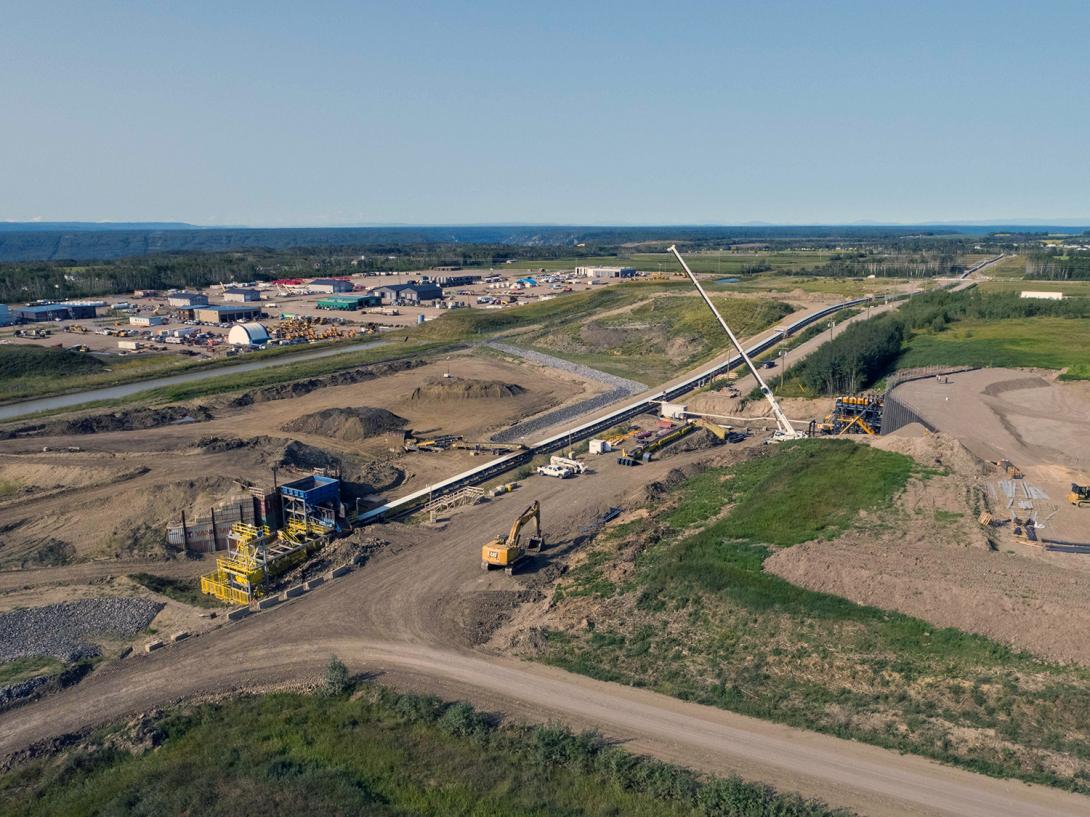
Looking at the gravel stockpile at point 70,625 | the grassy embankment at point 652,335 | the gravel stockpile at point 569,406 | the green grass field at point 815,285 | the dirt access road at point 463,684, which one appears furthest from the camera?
the green grass field at point 815,285

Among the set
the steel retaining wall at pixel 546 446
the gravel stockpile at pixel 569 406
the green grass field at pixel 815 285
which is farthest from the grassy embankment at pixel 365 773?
the green grass field at pixel 815 285

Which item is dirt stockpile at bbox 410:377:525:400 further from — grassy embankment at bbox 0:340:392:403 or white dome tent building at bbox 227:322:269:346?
white dome tent building at bbox 227:322:269:346

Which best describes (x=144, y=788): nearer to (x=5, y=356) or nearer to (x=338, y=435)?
(x=338, y=435)

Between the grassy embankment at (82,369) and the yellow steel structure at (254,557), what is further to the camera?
the grassy embankment at (82,369)

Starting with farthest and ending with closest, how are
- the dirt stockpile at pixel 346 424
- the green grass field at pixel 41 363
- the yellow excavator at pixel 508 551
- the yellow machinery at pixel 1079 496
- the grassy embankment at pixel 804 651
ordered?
the green grass field at pixel 41 363 → the dirt stockpile at pixel 346 424 → the yellow machinery at pixel 1079 496 → the yellow excavator at pixel 508 551 → the grassy embankment at pixel 804 651

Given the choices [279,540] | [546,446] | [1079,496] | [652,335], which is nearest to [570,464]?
[546,446]

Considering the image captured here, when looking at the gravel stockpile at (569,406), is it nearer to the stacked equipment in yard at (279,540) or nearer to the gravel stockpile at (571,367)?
the gravel stockpile at (571,367)

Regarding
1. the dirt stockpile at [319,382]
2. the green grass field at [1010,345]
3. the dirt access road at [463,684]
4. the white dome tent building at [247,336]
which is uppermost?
the green grass field at [1010,345]
